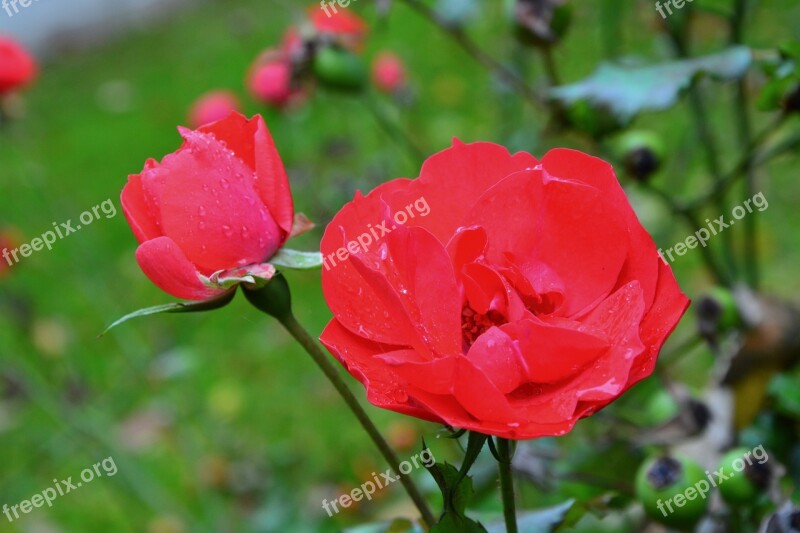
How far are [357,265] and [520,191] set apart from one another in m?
0.08

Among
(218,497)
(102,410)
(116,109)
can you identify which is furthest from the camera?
(116,109)

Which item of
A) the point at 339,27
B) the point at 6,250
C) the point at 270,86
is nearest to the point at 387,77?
the point at 270,86

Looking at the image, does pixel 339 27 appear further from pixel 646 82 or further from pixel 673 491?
pixel 673 491

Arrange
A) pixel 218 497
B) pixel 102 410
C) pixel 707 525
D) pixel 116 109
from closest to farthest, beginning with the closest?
pixel 707 525, pixel 218 497, pixel 102 410, pixel 116 109

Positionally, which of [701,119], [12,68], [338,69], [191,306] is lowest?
[701,119]

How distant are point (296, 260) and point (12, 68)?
0.92 metres

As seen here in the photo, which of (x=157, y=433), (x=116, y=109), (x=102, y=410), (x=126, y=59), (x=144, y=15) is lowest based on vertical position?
(x=157, y=433)

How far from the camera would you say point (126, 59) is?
3775 millimetres

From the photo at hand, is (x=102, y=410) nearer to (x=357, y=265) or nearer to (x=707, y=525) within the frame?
(x=707, y=525)

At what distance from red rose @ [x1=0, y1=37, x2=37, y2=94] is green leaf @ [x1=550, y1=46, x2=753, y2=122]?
0.82 metres

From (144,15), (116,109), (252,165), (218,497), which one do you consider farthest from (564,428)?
(144,15)

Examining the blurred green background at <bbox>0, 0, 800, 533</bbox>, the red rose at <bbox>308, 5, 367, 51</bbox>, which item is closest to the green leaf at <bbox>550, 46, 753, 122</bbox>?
the blurred green background at <bbox>0, 0, 800, 533</bbox>

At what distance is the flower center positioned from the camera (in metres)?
0.38

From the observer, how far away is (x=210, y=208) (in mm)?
389
